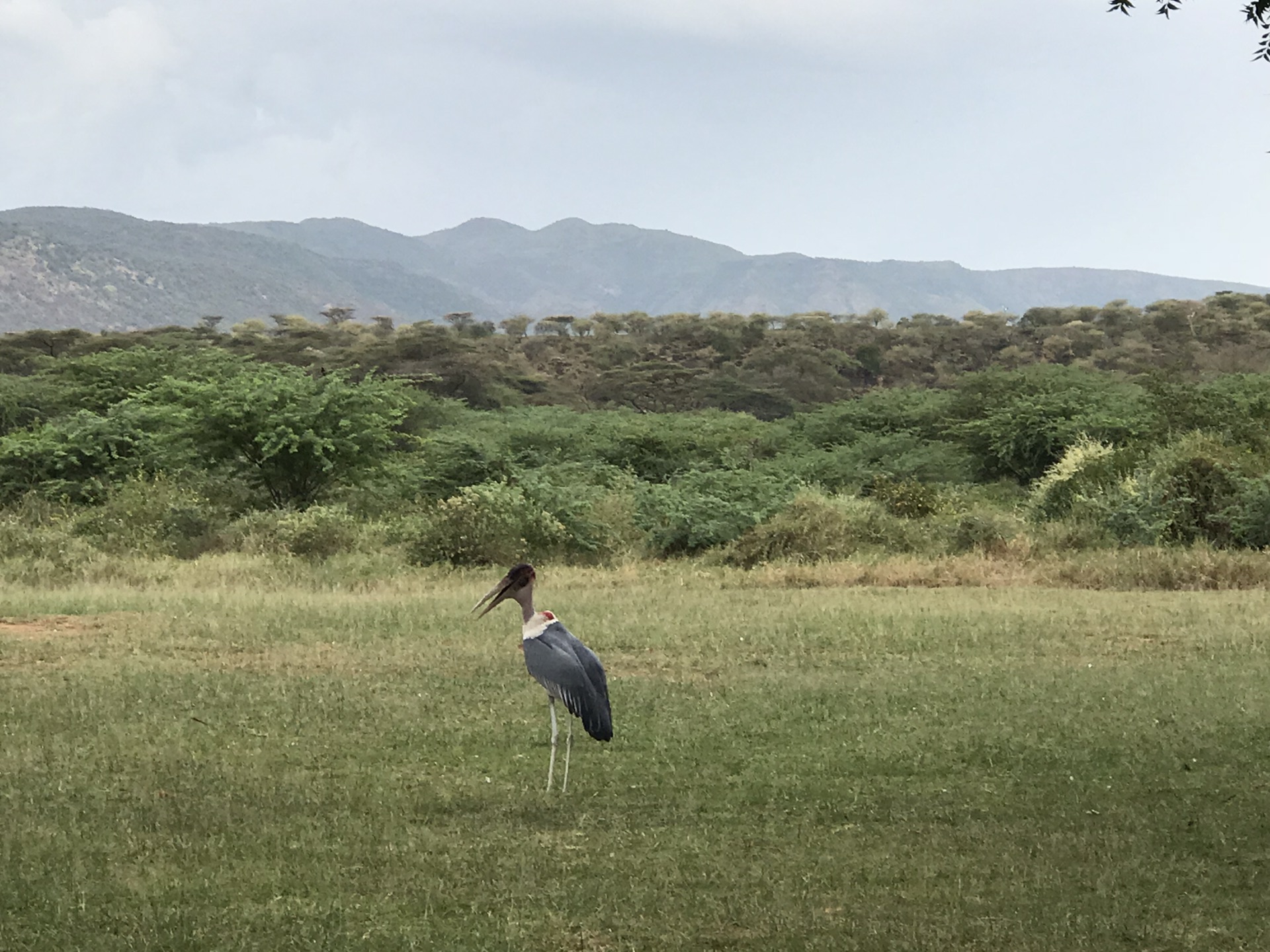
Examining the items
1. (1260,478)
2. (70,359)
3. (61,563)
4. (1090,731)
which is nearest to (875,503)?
(1260,478)

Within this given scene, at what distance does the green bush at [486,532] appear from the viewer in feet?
61.5

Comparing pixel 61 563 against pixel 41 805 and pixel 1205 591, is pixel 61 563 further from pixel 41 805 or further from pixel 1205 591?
pixel 1205 591

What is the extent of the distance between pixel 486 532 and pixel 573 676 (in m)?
12.0

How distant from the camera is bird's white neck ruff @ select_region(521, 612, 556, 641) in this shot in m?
7.16

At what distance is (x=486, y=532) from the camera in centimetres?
1883

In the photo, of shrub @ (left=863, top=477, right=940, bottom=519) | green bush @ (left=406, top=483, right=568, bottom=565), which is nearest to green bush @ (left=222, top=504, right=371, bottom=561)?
green bush @ (left=406, top=483, right=568, bottom=565)

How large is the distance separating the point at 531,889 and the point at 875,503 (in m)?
17.2

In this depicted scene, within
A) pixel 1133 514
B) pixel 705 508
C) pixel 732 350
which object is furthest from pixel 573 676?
pixel 732 350

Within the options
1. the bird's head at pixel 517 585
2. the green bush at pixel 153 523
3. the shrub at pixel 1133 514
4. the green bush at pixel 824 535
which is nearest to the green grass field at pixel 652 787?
the bird's head at pixel 517 585

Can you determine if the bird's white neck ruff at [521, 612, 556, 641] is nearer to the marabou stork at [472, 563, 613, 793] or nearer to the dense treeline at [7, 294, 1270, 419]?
the marabou stork at [472, 563, 613, 793]

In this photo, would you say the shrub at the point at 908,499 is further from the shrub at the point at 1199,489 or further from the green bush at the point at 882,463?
the shrub at the point at 1199,489

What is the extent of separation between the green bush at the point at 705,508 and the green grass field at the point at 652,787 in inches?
259

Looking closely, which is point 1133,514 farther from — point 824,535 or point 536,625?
point 536,625

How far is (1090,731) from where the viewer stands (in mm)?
8781
